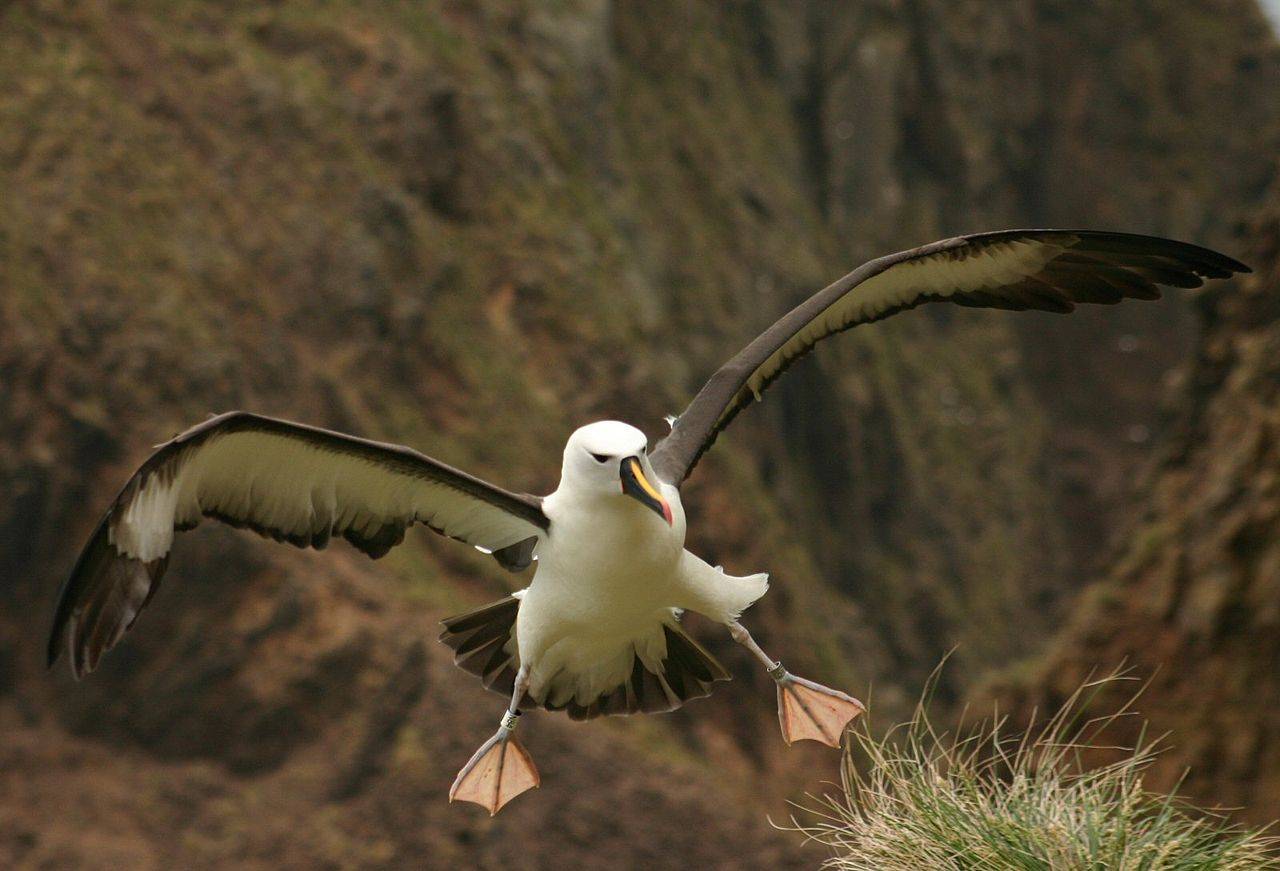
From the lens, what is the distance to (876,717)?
2016 cm

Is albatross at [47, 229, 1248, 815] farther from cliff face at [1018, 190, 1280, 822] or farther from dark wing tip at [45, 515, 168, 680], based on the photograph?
cliff face at [1018, 190, 1280, 822]

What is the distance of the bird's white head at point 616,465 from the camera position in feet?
20.9

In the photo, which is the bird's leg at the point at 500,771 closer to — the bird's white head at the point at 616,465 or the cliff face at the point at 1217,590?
the bird's white head at the point at 616,465

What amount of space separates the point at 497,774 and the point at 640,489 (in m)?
1.97

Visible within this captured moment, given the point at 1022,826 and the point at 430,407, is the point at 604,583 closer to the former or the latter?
the point at 1022,826

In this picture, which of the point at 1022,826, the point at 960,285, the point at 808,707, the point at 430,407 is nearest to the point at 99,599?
the point at 808,707

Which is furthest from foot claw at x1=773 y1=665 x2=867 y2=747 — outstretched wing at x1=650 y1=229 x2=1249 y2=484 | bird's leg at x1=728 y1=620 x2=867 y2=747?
outstretched wing at x1=650 y1=229 x2=1249 y2=484

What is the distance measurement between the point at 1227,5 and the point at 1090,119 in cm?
388

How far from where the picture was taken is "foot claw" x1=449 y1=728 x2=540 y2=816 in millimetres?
7516

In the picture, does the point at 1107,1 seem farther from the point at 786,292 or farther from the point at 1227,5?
the point at 786,292

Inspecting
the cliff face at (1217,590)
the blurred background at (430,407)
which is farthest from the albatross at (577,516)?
the blurred background at (430,407)

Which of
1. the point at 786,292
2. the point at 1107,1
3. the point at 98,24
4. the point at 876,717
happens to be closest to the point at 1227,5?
the point at 1107,1

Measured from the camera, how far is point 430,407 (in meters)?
16.9

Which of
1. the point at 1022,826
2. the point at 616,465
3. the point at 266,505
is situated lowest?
the point at 266,505
